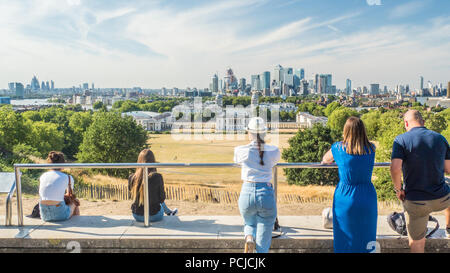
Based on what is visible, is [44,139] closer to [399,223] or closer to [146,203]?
[146,203]

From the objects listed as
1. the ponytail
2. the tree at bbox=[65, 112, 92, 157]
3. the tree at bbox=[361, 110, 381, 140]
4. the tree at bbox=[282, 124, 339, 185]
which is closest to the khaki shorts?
the ponytail

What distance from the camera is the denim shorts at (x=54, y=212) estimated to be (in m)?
4.58

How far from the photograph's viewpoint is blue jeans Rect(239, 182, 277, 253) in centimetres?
351

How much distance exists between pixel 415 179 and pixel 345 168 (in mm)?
799

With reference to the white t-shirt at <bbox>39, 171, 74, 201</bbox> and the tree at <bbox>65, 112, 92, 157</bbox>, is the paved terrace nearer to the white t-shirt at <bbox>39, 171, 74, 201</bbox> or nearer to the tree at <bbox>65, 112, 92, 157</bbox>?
the white t-shirt at <bbox>39, 171, 74, 201</bbox>

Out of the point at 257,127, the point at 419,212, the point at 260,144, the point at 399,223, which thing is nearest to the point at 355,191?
the point at 419,212

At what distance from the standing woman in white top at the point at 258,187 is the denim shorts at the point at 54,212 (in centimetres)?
239

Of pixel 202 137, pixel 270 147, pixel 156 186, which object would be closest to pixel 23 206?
pixel 156 186

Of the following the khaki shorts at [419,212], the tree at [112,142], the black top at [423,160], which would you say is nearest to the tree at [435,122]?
→ the tree at [112,142]

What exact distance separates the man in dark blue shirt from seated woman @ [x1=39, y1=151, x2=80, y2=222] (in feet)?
12.4

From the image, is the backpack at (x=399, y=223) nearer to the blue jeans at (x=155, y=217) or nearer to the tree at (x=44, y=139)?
the blue jeans at (x=155, y=217)

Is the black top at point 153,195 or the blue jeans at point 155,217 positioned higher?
the black top at point 153,195
